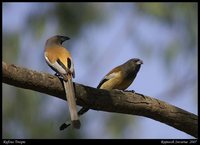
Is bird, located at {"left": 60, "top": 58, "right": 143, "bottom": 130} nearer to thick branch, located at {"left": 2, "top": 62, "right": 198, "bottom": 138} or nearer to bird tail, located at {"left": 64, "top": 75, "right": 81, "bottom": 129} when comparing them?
thick branch, located at {"left": 2, "top": 62, "right": 198, "bottom": 138}

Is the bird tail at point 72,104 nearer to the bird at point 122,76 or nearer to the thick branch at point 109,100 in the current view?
the thick branch at point 109,100

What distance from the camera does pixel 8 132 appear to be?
5.27m

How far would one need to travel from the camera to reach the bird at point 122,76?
6055 mm

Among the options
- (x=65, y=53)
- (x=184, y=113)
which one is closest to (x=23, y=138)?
Result: (x=65, y=53)

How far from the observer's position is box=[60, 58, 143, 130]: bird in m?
6.05

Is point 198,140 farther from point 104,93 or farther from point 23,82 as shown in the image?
point 23,82

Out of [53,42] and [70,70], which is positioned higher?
[53,42]

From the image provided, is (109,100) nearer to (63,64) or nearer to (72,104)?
(72,104)

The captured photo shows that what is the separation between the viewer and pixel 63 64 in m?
4.73

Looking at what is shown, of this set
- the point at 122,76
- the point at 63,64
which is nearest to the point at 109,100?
the point at 63,64

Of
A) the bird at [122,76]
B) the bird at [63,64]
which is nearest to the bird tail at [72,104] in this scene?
the bird at [63,64]

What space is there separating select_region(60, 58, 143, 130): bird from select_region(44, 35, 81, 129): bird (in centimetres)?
86

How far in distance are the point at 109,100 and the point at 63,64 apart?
1.97ft

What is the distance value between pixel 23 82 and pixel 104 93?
2.43ft
